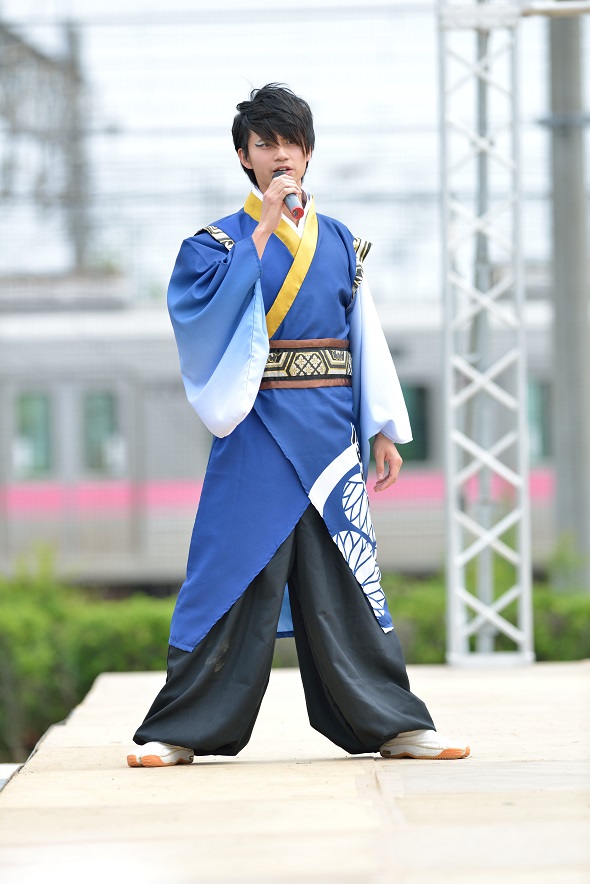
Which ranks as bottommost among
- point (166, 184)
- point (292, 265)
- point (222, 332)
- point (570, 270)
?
point (222, 332)

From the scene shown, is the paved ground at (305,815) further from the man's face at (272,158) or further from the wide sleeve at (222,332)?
the man's face at (272,158)

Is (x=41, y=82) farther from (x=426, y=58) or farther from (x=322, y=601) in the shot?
(x=322, y=601)

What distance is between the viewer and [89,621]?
610 cm

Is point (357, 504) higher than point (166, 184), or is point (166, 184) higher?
point (166, 184)

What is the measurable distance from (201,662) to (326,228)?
101 cm

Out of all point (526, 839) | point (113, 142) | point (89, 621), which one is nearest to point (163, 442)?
point (113, 142)

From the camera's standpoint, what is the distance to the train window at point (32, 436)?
8.74 m

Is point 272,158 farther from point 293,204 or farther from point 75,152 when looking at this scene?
point 75,152

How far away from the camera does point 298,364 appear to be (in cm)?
277

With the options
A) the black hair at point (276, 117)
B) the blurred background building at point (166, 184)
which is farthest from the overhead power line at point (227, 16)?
the black hair at point (276, 117)

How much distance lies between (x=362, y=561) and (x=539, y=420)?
6670mm

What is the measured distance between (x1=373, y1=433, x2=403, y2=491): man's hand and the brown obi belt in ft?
0.69

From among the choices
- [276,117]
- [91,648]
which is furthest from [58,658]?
[276,117]

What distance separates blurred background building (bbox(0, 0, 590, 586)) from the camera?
7.31 meters
